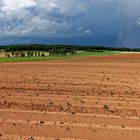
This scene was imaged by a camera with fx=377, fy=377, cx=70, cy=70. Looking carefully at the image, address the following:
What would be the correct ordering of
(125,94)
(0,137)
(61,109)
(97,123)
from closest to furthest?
(0,137)
(97,123)
(61,109)
(125,94)

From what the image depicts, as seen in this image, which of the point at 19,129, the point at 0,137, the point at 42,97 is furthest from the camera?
the point at 42,97

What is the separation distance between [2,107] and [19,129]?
11.4 ft

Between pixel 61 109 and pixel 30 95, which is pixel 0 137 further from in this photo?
pixel 30 95

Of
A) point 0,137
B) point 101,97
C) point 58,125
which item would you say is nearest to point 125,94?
point 101,97

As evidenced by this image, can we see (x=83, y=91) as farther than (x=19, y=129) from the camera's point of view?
Yes

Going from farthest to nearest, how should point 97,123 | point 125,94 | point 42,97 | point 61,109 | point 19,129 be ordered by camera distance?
point 125,94 < point 42,97 < point 61,109 < point 97,123 < point 19,129

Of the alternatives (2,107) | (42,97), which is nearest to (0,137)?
(2,107)

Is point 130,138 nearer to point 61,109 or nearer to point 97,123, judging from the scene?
point 97,123

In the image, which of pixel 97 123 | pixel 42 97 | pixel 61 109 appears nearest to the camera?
pixel 97 123

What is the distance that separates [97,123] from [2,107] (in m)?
4.07

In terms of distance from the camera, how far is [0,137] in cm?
947

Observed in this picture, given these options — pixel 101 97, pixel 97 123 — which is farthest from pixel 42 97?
pixel 97 123

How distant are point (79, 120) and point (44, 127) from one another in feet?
4.61

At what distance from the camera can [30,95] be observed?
55.5 feet
